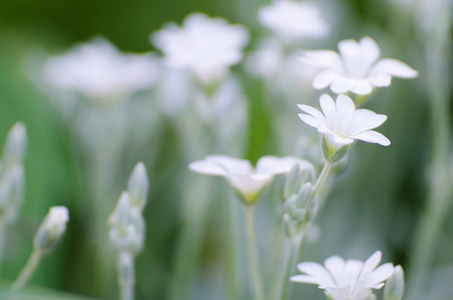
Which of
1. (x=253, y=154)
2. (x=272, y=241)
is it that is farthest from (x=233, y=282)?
(x=253, y=154)

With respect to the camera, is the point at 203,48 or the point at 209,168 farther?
the point at 203,48

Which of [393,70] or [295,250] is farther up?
[393,70]

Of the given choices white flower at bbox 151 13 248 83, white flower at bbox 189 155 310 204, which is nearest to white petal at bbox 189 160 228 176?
white flower at bbox 189 155 310 204

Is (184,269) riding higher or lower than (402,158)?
lower

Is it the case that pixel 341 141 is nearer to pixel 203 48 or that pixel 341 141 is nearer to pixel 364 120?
pixel 364 120

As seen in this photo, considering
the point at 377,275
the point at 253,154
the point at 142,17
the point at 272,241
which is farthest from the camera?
the point at 142,17

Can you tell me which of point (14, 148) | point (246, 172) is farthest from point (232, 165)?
point (14, 148)

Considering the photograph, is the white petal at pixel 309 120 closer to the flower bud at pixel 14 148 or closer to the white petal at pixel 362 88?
the white petal at pixel 362 88

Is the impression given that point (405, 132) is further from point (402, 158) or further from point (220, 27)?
point (220, 27)
